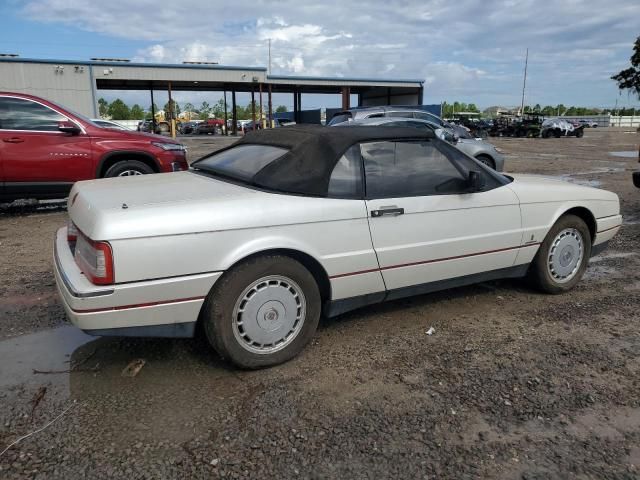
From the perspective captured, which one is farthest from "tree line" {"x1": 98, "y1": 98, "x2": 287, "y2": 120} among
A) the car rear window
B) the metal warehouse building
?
the car rear window

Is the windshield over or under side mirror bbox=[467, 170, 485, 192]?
over

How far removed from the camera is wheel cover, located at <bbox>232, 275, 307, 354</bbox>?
3.15 m

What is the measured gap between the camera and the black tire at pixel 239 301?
3.03 meters

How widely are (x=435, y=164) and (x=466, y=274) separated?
869mm

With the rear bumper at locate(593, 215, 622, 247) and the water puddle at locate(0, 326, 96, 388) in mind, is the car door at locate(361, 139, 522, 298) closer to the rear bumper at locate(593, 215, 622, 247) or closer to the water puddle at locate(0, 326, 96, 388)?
the rear bumper at locate(593, 215, 622, 247)

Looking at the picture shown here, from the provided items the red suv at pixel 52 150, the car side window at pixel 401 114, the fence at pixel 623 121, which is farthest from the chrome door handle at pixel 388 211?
→ the fence at pixel 623 121

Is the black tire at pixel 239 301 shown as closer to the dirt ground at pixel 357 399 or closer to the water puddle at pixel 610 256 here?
the dirt ground at pixel 357 399

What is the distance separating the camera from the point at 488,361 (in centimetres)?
341

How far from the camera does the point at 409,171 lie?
12.3ft

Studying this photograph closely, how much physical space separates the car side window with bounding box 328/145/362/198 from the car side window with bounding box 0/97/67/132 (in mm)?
5472

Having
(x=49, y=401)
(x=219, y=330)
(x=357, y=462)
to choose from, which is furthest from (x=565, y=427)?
(x=49, y=401)

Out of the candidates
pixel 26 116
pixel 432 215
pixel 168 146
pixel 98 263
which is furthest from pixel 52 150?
pixel 432 215

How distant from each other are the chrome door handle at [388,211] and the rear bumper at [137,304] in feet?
3.62

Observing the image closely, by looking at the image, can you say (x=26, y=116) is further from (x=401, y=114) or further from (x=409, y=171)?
(x=401, y=114)
